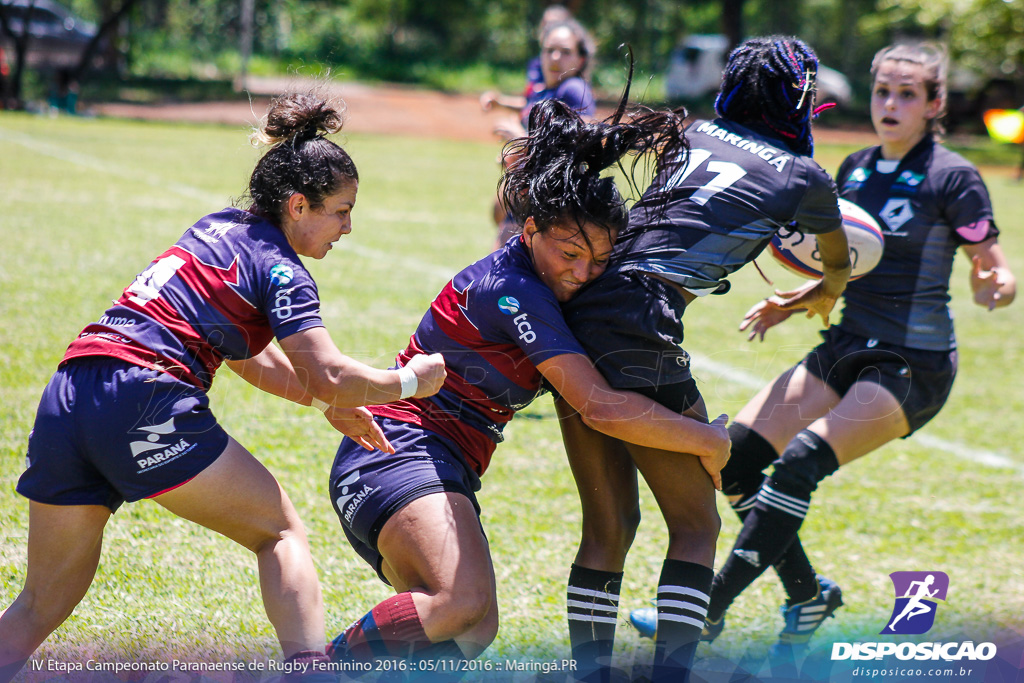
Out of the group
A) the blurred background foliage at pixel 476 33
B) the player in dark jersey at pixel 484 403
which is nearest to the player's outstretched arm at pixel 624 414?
the player in dark jersey at pixel 484 403

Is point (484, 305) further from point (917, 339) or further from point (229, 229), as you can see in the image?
point (917, 339)

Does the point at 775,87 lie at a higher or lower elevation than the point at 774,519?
higher

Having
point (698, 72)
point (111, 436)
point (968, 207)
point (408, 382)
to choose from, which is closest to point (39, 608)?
point (111, 436)

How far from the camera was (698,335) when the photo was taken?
8.12 meters

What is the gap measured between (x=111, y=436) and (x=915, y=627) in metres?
2.92

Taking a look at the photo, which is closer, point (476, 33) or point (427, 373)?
point (427, 373)

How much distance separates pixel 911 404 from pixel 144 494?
2762 millimetres

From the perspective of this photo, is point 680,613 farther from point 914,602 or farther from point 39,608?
point 39,608

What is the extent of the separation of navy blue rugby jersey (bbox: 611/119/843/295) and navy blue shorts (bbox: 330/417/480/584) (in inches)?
29.7

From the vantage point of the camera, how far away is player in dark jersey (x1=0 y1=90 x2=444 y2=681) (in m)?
2.44

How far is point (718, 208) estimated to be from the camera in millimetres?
2859

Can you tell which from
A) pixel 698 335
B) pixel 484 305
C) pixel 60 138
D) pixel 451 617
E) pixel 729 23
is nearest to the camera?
pixel 451 617

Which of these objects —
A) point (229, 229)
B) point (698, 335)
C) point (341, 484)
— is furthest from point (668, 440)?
point (698, 335)

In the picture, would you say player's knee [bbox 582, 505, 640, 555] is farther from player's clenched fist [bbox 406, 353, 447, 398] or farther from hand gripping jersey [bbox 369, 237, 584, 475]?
player's clenched fist [bbox 406, 353, 447, 398]
